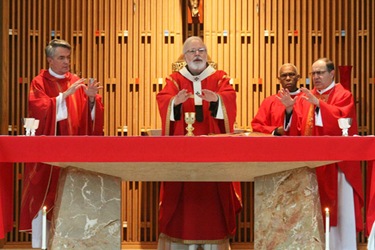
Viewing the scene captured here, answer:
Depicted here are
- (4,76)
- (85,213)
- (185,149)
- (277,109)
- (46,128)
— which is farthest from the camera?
(4,76)

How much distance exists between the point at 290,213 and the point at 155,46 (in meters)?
4.49

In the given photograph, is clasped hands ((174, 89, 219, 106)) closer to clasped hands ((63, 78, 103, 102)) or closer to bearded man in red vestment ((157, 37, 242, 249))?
bearded man in red vestment ((157, 37, 242, 249))

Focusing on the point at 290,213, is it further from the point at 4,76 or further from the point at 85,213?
the point at 4,76

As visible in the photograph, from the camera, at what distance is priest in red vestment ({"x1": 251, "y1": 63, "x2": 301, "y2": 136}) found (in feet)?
30.8

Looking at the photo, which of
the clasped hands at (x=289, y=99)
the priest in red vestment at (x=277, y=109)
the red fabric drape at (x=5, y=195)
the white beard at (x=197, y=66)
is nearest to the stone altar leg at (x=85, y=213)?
the red fabric drape at (x=5, y=195)

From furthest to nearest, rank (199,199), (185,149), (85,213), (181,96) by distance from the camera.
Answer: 1. (199,199)
2. (181,96)
3. (85,213)
4. (185,149)

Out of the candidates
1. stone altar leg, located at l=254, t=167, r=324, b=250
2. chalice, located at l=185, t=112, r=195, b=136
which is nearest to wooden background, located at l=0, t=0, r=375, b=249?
chalice, located at l=185, t=112, r=195, b=136

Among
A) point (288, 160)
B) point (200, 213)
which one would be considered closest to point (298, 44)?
point (200, 213)

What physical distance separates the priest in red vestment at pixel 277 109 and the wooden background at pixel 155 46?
0.99m

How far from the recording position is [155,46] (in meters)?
10.6

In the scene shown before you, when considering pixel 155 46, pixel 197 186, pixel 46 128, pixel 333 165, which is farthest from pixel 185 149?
pixel 155 46

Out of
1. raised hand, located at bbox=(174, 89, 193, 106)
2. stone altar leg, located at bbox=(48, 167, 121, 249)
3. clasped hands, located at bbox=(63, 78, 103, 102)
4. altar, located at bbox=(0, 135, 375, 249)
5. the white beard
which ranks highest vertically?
the white beard

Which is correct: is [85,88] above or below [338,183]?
above

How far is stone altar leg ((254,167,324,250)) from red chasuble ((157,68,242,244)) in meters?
1.10
